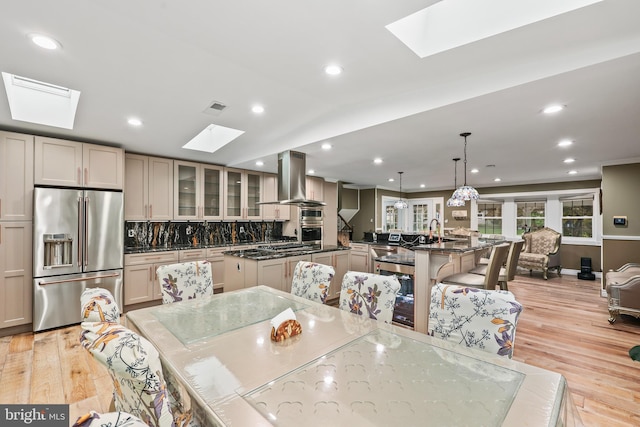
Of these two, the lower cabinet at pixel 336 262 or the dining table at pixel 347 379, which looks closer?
the dining table at pixel 347 379

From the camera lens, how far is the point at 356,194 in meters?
8.27

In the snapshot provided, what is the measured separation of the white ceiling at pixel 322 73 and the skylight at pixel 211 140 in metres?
0.38

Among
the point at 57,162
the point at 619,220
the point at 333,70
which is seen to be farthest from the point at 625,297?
the point at 57,162

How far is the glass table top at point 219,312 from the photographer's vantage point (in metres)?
1.47

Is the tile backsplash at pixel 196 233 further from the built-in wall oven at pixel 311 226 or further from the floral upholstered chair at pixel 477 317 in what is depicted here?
the floral upholstered chair at pixel 477 317

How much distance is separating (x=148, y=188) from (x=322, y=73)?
347 centimetres

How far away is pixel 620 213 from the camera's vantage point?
4559mm

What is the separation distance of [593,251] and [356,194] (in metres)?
5.58

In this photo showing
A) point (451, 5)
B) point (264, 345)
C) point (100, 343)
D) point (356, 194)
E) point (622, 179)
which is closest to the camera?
point (100, 343)

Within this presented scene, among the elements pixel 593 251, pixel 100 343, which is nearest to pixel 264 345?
pixel 100 343

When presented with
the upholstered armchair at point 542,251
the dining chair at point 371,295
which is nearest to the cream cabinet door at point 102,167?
the dining chair at point 371,295

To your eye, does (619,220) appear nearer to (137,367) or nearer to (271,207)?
(271,207)

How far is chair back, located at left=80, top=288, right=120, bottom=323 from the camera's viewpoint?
1186mm

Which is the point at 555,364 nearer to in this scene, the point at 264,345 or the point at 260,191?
the point at 264,345
